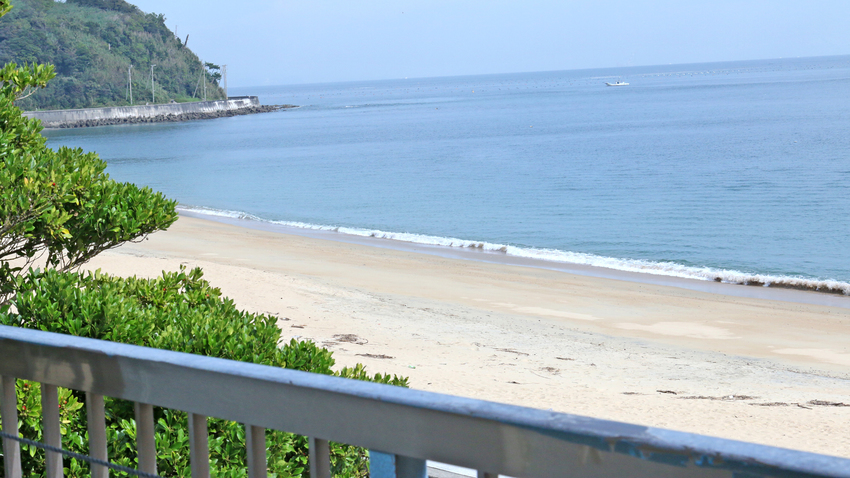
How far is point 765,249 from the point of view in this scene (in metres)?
21.4

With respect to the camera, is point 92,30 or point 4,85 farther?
point 92,30

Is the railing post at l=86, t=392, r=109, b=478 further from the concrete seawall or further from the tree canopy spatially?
the concrete seawall

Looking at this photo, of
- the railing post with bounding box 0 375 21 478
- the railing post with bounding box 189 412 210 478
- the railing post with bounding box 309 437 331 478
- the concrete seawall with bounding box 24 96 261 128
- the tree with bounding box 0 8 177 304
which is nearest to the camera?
the railing post with bounding box 309 437 331 478

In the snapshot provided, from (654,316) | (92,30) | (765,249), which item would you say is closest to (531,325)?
(654,316)

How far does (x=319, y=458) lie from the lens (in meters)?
1.57

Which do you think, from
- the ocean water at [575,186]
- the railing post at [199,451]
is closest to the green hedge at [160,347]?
the railing post at [199,451]

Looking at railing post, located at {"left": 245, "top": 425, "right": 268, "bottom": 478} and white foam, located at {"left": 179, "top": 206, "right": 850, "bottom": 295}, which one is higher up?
railing post, located at {"left": 245, "top": 425, "right": 268, "bottom": 478}

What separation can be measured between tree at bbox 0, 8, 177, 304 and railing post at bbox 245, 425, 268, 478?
2.99m

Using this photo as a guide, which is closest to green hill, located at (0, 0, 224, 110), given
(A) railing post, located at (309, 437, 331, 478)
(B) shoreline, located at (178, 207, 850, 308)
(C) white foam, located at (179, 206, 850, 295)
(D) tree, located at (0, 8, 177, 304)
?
(B) shoreline, located at (178, 207, 850, 308)

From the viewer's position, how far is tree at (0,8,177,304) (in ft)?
13.4

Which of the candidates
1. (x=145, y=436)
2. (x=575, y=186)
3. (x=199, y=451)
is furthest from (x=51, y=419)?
(x=575, y=186)

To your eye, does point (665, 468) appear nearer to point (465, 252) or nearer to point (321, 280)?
point (321, 280)

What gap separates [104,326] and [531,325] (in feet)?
33.6

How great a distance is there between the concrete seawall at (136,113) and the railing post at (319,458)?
101340mm
